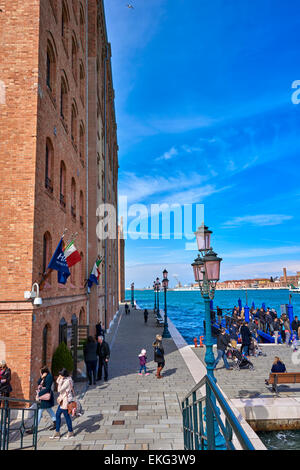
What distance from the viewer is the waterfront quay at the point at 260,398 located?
31.3ft

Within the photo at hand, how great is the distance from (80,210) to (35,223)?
30.6 ft

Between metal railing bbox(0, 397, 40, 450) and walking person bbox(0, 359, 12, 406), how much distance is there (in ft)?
1.61

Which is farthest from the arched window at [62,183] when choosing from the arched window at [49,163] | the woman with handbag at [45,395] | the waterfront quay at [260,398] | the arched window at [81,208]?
the waterfront quay at [260,398]

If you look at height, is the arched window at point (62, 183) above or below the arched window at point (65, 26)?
below

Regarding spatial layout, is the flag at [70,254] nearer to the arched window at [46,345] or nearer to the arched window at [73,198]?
the arched window at [46,345]

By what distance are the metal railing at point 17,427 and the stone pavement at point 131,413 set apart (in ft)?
1.16

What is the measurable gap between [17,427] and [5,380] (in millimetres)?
1242

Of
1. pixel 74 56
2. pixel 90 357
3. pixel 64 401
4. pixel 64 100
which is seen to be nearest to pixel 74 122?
pixel 64 100

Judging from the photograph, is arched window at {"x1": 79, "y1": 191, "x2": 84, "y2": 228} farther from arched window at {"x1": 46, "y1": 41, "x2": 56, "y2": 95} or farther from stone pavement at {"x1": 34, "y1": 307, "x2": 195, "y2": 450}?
stone pavement at {"x1": 34, "y1": 307, "x2": 195, "y2": 450}

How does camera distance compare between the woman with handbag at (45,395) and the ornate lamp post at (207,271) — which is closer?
the woman with handbag at (45,395)
